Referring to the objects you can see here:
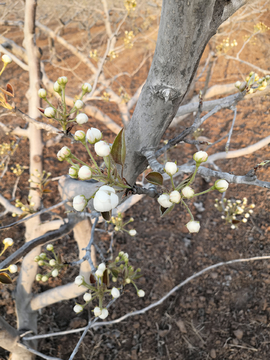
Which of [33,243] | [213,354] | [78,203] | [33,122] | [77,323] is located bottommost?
[213,354]

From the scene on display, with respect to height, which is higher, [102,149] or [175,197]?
[102,149]

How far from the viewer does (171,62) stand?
0.63 metres

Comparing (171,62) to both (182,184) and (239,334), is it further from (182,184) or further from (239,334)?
(239,334)

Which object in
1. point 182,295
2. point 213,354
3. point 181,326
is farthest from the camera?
point 182,295

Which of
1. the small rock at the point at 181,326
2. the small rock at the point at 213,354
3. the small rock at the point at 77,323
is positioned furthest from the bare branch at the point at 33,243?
the small rock at the point at 213,354

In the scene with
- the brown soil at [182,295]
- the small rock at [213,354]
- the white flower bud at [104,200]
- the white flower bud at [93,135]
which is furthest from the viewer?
the brown soil at [182,295]

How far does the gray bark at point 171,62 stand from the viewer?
554 millimetres

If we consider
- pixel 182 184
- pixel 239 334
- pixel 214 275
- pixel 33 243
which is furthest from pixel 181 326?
pixel 182 184

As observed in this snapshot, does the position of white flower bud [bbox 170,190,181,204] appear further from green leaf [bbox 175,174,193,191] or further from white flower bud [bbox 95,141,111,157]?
white flower bud [bbox 95,141,111,157]

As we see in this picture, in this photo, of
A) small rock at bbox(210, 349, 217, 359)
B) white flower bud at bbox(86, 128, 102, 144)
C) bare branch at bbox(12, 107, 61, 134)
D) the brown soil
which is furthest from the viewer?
the brown soil

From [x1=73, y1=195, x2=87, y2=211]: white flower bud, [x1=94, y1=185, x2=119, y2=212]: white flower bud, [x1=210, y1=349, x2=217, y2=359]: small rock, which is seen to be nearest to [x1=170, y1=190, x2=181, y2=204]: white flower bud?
[x1=94, y1=185, x2=119, y2=212]: white flower bud

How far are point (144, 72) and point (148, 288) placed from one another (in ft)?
18.0

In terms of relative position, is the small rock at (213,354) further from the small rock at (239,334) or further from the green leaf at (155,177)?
the green leaf at (155,177)

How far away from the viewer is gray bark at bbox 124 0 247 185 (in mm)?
554
